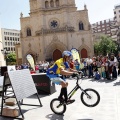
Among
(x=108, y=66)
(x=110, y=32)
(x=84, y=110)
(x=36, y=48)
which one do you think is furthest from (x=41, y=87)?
(x=110, y=32)

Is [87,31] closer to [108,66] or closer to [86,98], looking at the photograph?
[108,66]

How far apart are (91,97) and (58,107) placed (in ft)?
3.32

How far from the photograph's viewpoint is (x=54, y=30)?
46594mm

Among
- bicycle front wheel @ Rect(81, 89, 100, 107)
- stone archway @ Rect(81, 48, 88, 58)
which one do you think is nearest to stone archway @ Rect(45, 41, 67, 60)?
stone archway @ Rect(81, 48, 88, 58)

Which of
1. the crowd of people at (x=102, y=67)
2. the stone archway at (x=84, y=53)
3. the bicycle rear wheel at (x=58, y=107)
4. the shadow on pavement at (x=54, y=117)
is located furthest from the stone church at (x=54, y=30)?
the shadow on pavement at (x=54, y=117)

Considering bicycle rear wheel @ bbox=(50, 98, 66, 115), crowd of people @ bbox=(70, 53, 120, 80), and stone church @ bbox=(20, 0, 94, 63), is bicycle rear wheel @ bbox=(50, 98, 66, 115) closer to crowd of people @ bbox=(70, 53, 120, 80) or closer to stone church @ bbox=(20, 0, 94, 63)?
crowd of people @ bbox=(70, 53, 120, 80)

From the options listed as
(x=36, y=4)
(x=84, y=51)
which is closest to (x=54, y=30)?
(x=36, y=4)

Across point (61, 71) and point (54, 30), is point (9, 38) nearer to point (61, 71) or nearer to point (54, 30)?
point (54, 30)

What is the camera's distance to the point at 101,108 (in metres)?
6.66

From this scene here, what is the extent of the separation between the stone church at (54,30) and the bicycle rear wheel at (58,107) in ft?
128

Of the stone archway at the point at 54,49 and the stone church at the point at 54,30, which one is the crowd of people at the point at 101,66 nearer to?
the stone church at the point at 54,30

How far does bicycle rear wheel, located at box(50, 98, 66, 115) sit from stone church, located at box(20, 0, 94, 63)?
38.9 metres

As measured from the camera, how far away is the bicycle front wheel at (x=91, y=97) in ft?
21.0

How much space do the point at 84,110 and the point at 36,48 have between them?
41.2 m
